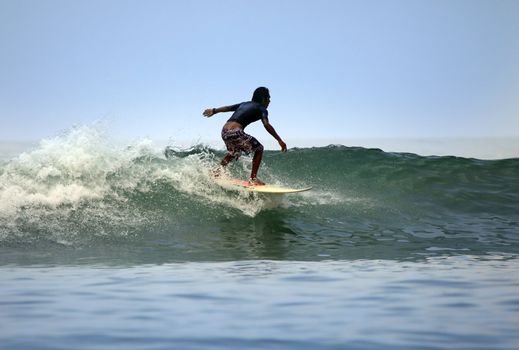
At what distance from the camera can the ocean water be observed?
4848mm

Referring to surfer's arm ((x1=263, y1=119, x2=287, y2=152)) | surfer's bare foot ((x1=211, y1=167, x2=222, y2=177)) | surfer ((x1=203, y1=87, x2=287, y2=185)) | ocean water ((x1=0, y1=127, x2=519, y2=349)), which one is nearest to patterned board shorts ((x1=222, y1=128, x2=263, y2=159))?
surfer ((x1=203, y1=87, x2=287, y2=185))

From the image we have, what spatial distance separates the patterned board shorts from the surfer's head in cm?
61

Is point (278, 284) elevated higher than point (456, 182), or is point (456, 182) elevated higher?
point (456, 182)

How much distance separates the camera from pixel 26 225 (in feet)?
35.6

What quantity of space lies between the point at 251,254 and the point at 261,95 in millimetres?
4020

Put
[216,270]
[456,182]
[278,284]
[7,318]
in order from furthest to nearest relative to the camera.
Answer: [456,182] < [216,270] < [278,284] < [7,318]

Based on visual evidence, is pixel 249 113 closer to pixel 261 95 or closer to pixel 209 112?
pixel 261 95

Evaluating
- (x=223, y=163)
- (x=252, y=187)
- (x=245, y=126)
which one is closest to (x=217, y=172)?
(x=223, y=163)

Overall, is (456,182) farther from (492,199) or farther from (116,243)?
(116,243)

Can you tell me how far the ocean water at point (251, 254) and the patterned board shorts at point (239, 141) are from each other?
0.84m

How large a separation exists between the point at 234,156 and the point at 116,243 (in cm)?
319

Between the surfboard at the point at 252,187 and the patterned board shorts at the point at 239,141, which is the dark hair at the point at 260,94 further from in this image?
the surfboard at the point at 252,187

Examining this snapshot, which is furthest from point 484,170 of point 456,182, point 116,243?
point 116,243

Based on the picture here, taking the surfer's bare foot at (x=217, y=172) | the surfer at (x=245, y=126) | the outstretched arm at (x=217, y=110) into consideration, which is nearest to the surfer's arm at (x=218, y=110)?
the outstretched arm at (x=217, y=110)
